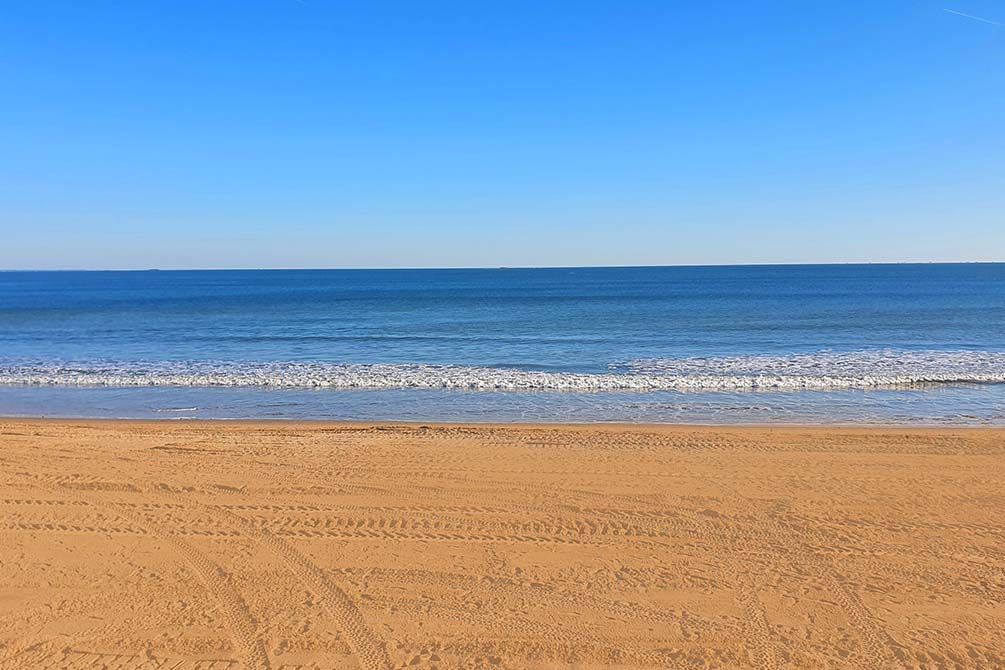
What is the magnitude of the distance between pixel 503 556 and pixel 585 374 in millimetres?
14134

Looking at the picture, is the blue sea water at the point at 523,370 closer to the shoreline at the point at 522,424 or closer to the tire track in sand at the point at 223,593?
the shoreline at the point at 522,424

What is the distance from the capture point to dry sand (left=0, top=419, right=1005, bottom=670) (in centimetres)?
518

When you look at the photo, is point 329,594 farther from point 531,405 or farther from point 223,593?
point 531,405

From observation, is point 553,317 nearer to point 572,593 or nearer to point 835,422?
point 835,422

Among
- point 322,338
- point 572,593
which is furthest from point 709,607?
point 322,338

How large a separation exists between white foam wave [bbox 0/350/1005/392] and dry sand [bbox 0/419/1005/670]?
7420mm

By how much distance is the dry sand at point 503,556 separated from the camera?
5176 mm

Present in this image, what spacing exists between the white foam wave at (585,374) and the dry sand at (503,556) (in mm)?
7420

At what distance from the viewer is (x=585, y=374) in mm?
20578

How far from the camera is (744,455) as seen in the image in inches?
421

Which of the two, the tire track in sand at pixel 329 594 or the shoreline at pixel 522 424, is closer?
the tire track in sand at pixel 329 594

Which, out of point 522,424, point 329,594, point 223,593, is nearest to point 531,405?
point 522,424

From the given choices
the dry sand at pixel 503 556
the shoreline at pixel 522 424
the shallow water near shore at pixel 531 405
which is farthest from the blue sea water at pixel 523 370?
the dry sand at pixel 503 556

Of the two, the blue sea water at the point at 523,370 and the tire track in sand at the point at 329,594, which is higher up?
the blue sea water at the point at 523,370
